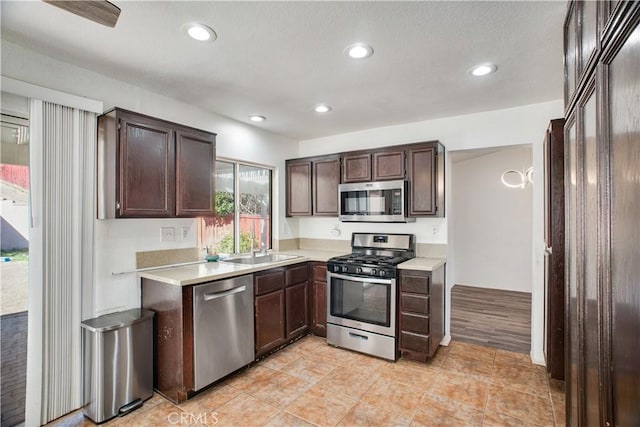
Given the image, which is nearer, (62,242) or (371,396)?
(62,242)

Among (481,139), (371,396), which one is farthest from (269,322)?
(481,139)

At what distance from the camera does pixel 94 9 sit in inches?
54.9

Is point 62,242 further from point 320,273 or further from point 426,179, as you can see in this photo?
point 426,179

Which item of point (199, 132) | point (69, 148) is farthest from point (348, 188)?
point (69, 148)

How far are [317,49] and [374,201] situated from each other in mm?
1934

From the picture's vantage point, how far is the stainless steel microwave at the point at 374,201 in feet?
11.7

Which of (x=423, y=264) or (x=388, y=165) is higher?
(x=388, y=165)

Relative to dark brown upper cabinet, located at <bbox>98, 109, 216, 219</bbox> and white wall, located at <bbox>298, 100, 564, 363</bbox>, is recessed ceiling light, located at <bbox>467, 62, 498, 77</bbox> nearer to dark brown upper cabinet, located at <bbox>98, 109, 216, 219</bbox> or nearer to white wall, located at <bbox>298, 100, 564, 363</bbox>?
white wall, located at <bbox>298, 100, 564, 363</bbox>

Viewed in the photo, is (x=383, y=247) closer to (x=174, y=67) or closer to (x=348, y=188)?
(x=348, y=188)

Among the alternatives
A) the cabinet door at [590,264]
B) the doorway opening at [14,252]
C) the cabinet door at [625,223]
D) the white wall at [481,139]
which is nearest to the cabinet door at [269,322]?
the white wall at [481,139]

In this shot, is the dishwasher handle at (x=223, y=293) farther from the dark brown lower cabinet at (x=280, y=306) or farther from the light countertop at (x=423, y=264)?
the light countertop at (x=423, y=264)

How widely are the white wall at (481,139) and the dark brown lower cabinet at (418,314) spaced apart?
64cm

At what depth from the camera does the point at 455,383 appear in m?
2.77

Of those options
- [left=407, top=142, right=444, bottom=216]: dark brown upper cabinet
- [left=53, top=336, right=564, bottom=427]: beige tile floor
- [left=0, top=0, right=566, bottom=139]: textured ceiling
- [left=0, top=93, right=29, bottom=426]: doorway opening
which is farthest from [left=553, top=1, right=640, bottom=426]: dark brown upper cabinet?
[left=0, top=93, right=29, bottom=426]: doorway opening
